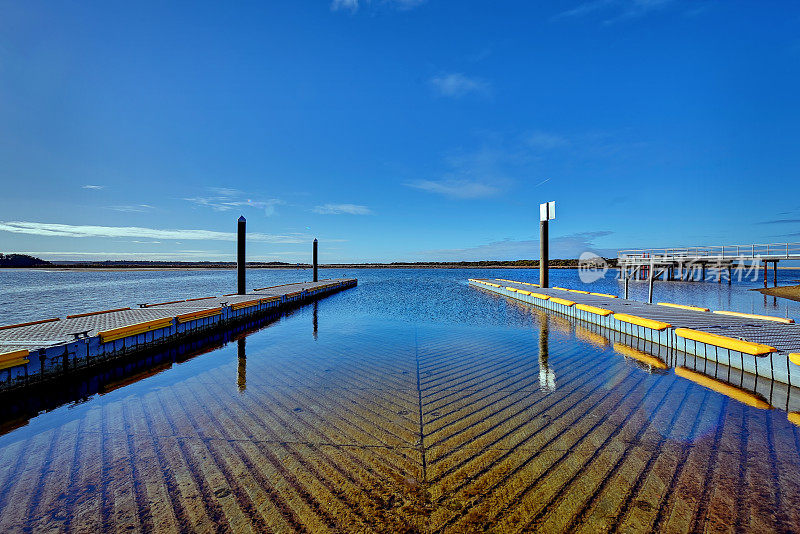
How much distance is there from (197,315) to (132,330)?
2.91 m

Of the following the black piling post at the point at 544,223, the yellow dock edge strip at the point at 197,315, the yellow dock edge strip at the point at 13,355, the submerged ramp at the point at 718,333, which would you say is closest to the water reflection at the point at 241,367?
the yellow dock edge strip at the point at 197,315

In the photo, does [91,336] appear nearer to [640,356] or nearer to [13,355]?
[13,355]

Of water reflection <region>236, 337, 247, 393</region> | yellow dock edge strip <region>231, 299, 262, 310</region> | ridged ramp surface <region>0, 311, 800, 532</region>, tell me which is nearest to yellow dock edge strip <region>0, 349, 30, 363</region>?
ridged ramp surface <region>0, 311, 800, 532</region>

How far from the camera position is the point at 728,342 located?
7137 millimetres

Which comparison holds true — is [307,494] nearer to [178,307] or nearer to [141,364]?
[141,364]

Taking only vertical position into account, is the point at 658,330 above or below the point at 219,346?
above

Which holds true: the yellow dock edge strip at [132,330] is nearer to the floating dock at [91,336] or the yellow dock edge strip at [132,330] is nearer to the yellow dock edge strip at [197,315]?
the floating dock at [91,336]

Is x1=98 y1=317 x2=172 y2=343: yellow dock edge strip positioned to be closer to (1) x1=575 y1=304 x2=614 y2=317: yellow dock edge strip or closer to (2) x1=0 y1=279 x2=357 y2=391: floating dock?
(2) x1=0 y1=279 x2=357 y2=391: floating dock

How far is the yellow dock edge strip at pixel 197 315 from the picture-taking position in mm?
11086

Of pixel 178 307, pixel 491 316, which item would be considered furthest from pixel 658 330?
pixel 178 307

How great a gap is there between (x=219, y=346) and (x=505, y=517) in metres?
10.0

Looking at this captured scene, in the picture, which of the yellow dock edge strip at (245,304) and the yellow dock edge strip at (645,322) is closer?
the yellow dock edge strip at (645,322)

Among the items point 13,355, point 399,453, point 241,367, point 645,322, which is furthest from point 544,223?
point 13,355

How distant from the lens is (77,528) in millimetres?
2863
